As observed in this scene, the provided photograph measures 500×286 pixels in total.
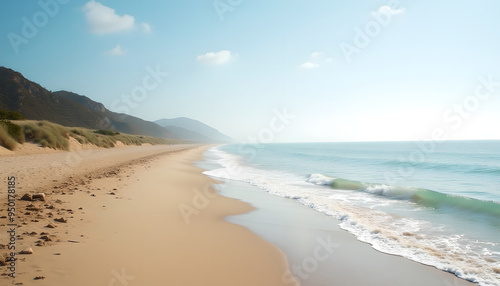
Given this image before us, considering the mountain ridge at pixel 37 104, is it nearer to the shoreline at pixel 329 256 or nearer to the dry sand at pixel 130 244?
the dry sand at pixel 130 244

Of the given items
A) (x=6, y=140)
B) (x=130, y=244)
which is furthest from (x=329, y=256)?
(x=6, y=140)

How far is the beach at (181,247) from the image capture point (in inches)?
138

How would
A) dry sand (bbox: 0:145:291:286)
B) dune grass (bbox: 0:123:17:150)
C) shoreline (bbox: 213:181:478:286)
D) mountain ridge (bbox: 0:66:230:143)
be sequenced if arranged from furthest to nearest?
mountain ridge (bbox: 0:66:230:143), dune grass (bbox: 0:123:17:150), shoreline (bbox: 213:181:478:286), dry sand (bbox: 0:145:291:286)

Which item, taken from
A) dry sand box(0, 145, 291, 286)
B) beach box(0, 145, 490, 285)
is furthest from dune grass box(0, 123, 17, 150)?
dry sand box(0, 145, 291, 286)

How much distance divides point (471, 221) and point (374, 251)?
4956 mm

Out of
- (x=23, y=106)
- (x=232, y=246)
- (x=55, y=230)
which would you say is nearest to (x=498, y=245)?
(x=232, y=246)

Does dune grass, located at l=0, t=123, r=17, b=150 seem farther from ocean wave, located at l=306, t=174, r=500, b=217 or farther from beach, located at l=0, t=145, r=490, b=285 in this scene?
ocean wave, located at l=306, t=174, r=500, b=217

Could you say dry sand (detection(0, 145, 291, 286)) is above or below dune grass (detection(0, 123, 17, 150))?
below

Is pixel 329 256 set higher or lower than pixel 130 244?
lower

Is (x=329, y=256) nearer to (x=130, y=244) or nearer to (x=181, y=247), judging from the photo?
(x=181, y=247)

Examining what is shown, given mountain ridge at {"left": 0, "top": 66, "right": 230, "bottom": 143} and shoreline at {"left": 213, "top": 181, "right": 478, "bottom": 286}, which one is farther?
mountain ridge at {"left": 0, "top": 66, "right": 230, "bottom": 143}

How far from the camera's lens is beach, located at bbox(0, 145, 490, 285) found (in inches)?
138

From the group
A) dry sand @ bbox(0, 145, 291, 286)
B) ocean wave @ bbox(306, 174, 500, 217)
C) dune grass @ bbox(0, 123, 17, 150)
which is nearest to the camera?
dry sand @ bbox(0, 145, 291, 286)

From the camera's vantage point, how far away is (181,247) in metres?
4.65
